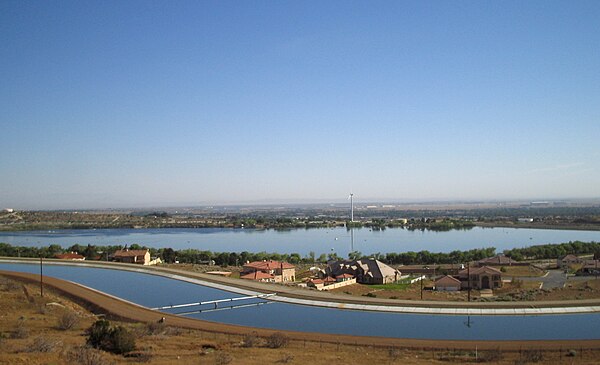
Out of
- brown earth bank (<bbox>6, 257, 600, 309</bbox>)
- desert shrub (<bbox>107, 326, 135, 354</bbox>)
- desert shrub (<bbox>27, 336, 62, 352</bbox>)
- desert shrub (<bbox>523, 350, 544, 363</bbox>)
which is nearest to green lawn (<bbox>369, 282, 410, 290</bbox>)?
brown earth bank (<bbox>6, 257, 600, 309</bbox>)

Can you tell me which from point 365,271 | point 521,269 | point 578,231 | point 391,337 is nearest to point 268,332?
point 391,337

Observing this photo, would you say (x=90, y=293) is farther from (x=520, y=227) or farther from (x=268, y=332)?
(x=520, y=227)

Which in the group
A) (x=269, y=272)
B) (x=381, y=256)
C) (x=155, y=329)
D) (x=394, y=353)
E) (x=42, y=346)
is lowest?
(x=381, y=256)

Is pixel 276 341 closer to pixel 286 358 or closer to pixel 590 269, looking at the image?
pixel 286 358

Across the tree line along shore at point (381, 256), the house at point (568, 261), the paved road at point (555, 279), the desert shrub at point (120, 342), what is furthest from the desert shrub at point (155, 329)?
the house at point (568, 261)

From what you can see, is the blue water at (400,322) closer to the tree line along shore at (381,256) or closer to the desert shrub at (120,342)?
the desert shrub at (120,342)

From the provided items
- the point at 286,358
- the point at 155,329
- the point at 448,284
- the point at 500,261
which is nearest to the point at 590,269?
the point at 500,261

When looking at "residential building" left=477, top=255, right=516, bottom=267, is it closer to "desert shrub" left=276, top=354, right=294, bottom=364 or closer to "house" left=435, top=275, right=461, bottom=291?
"house" left=435, top=275, right=461, bottom=291
